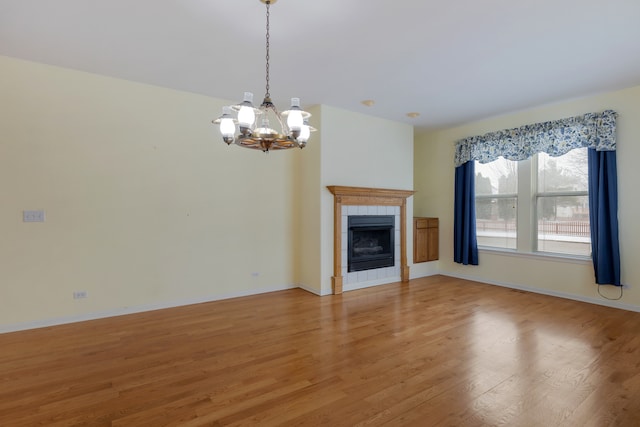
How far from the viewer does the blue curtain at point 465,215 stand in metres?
5.43

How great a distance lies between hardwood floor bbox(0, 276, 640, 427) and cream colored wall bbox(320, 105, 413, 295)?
1.33 m

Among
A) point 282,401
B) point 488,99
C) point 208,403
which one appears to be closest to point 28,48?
point 208,403

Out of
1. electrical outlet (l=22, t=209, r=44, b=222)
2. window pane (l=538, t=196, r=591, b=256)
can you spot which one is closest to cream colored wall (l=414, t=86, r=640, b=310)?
window pane (l=538, t=196, r=591, b=256)

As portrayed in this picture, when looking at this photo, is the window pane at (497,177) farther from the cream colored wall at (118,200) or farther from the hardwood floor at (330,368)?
the cream colored wall at (118,200)

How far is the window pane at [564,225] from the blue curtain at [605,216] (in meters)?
0.22

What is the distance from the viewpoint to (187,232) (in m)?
4.13

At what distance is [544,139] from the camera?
458 cm

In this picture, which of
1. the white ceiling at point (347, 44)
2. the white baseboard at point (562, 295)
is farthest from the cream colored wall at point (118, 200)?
the white baseboard at point (562, 295)

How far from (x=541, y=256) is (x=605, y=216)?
98 centimetres

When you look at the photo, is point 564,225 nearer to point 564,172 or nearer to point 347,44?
point 564,172

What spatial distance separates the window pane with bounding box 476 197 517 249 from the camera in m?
5.12

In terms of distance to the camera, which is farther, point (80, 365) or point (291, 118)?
point (80, 365)

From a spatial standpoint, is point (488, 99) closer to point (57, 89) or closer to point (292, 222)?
point (292, 222)

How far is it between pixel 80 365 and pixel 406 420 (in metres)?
2.52
